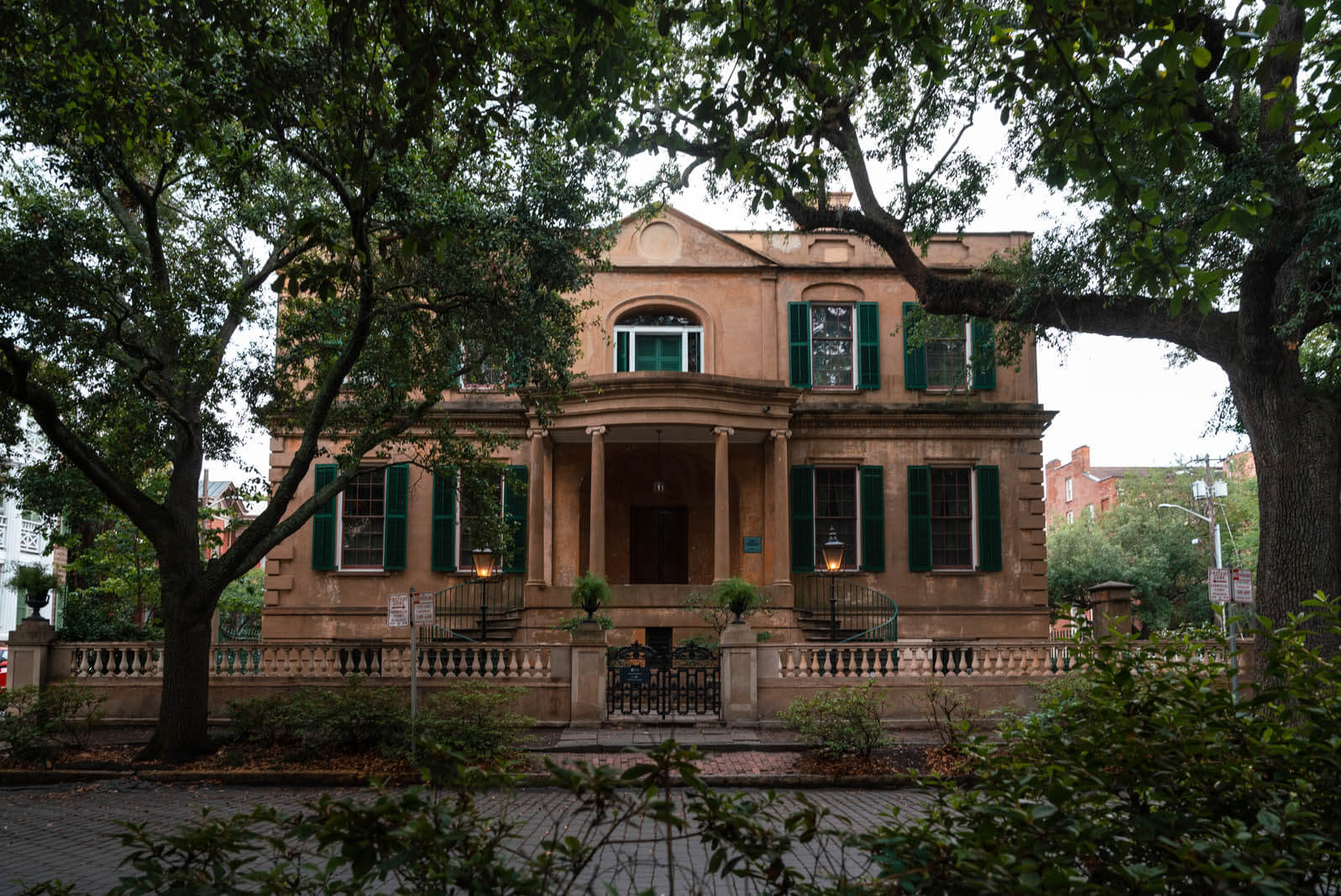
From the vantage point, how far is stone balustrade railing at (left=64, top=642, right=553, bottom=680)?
14.1 metres

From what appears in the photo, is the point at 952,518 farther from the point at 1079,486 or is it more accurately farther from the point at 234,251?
the point at 1079,486

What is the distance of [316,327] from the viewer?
13.0 m

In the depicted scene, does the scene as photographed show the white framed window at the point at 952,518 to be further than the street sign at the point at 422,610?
Yes

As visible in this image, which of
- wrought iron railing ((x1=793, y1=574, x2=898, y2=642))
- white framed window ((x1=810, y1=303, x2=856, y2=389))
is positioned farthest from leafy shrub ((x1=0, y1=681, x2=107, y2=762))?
white framed window ((x1=810, y1=303, x2=856, y2=389))

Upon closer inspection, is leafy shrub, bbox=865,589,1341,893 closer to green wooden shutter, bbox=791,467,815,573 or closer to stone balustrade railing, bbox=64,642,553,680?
stone balustrade railing, bbox=64,642,553,680

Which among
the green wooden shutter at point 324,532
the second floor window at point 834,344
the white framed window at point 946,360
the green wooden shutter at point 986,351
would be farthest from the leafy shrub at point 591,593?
the white framed window at point 946,360

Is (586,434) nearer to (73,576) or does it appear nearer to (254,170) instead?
(254,170)

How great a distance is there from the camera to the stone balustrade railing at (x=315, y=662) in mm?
14102

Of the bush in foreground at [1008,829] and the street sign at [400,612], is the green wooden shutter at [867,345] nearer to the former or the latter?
the street sign at [400,612]

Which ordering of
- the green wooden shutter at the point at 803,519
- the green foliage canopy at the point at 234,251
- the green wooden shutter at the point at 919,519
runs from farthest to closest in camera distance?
the green wooden shutter at the point at 919,519 < the green wooden shutter at the point at 803,519 < the green foliage canopy at the point at 234,251

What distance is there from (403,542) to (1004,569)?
43.5 ft

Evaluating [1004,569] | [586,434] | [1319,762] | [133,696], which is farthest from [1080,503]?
[1319,762]

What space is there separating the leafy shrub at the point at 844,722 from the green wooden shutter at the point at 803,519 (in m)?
9.13

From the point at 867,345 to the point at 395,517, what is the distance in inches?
443
